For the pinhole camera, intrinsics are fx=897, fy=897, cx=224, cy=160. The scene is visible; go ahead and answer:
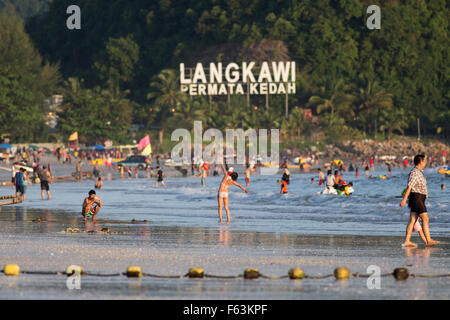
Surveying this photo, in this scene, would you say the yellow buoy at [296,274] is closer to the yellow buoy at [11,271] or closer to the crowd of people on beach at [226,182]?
the yellow buoy at [11,271]

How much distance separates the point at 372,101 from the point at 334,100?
218 inches

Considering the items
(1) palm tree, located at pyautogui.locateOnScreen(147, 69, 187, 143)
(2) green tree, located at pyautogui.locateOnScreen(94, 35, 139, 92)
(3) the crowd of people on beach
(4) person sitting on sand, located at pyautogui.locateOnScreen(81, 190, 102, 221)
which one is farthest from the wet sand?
(2) green tree, located at pyautogui.locateOnScreen(94, 35, 139, 92)

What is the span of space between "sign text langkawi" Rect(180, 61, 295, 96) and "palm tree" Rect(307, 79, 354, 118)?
4225 millimetres

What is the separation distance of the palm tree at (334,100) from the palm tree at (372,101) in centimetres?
166

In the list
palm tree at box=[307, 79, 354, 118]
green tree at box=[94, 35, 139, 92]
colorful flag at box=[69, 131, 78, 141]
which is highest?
green tree at box=[94, 35, 139, 92]

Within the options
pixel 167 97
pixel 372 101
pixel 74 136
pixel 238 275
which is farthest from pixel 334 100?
pixel 238 275

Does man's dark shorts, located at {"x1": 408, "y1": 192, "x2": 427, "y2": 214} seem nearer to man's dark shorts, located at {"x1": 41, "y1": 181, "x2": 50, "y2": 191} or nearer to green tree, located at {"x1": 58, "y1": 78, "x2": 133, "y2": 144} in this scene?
man's dark shorts, located at {"x1": 41, "y1": 181, "x2": 50, "y2": 191}

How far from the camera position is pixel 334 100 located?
12719 centimetres

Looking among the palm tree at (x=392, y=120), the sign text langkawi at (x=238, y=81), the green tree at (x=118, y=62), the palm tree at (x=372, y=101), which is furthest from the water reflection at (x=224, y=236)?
the green tree at (x=118, y=62)

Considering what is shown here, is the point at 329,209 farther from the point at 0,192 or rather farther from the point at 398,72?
the point at 398,72

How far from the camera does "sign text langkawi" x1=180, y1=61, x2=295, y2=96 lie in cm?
12469

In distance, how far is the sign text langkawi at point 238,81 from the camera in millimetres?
124688

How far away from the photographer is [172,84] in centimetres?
12438
